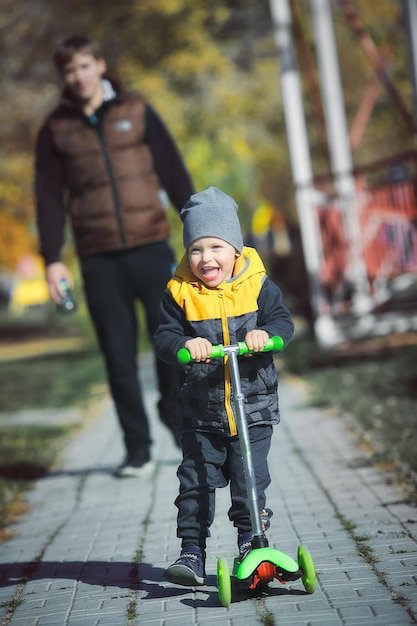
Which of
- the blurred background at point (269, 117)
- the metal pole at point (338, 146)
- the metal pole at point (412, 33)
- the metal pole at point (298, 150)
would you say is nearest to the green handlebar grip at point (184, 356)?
the metal pole at point (412, 33)

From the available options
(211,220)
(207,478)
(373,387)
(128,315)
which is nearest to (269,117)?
(373,387)

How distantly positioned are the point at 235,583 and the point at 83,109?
3.17 meters

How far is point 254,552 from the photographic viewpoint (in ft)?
13.1

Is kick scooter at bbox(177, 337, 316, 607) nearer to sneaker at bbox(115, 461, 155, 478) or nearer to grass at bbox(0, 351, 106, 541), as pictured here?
grass at bbox(0, 351, 106, 541)

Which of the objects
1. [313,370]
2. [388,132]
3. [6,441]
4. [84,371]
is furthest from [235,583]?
[388,132]

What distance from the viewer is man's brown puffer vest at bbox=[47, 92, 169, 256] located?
6.43 metres

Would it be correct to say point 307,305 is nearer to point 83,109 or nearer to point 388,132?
point 83,109

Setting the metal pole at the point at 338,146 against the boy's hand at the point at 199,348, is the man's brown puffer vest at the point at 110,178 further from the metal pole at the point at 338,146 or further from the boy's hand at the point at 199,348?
the metal pole at the point at 338,146

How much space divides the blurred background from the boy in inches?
219

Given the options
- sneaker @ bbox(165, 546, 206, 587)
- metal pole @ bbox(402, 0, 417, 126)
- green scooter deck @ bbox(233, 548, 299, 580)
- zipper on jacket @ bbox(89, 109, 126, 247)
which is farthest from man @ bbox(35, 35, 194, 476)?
metal pole @ bbox(402, 0, 417, 126)

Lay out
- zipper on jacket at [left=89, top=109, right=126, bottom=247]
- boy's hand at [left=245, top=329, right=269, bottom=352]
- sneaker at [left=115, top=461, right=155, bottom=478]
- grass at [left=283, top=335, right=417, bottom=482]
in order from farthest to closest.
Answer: grass at [left=283, top=335, right=417, bottom=482] → sneaker at [left=115, top=461, right=155, bottom=478] → zipper on jacket at [left=89, top=109, right=126, bottom=247] → boy's hand at [left=245, top=329, right=269, bottom=352]

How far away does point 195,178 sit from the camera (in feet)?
58.9

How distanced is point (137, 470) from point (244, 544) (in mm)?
2573

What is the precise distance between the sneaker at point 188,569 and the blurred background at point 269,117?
6021mm
